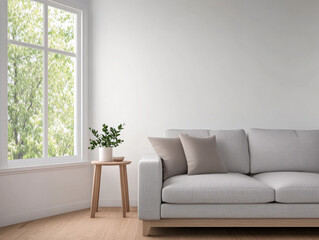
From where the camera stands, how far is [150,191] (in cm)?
313

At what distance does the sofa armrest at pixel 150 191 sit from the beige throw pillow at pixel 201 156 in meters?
0.51

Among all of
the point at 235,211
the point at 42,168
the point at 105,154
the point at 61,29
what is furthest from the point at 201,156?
the point at 61,29

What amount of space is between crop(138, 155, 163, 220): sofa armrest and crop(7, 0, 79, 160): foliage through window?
1.45 meters

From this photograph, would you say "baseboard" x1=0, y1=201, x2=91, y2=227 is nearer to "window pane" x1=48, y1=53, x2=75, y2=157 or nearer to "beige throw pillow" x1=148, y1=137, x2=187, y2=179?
"window pane" x1=48, y1=53, x2=75, y2=157

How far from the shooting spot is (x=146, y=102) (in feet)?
14.7

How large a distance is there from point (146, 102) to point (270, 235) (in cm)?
208

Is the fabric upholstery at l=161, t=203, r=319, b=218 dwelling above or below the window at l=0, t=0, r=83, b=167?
below

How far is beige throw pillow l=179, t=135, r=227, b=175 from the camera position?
11.6 ft

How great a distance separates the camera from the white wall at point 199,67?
4387 millimetres

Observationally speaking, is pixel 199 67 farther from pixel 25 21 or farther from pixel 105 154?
pixel 25 21

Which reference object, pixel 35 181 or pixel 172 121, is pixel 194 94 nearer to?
pixel 172 121

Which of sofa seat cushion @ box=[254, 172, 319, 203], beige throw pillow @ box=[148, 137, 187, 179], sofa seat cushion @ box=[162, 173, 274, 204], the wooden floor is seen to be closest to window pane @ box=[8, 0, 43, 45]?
beige throw pillow @ box=[148, 137, 187, 179]

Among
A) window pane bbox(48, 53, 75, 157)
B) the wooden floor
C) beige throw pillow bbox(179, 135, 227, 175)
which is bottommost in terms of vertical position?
the wooden floor

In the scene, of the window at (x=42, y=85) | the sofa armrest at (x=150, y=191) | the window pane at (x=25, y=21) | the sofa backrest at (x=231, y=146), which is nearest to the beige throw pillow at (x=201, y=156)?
the sofa backrest at (x=231, y=146)
